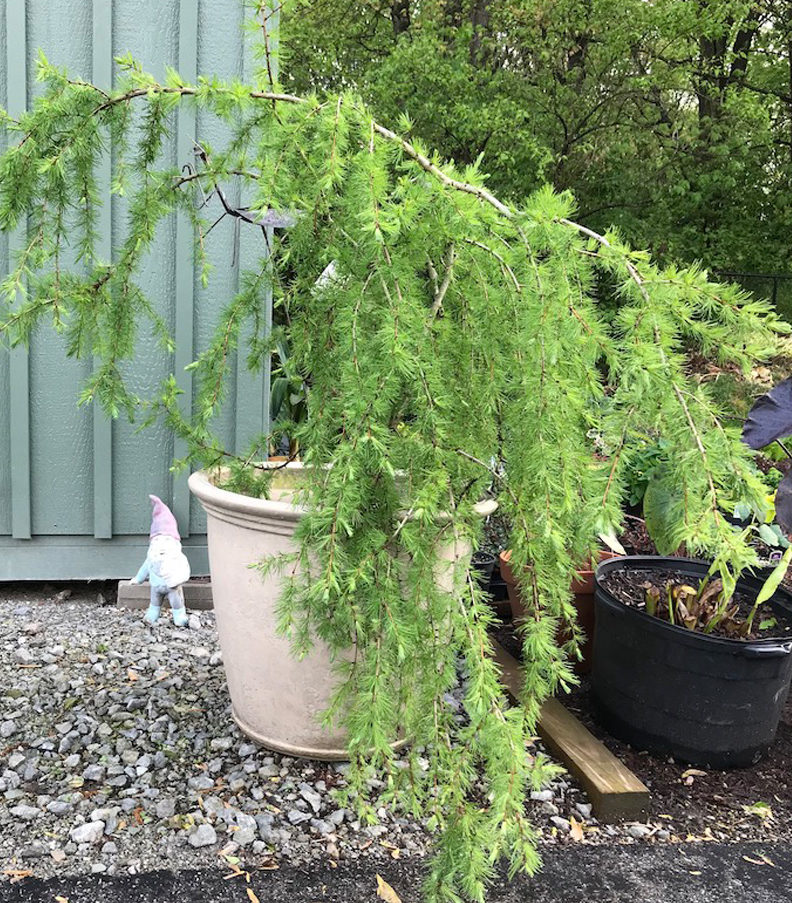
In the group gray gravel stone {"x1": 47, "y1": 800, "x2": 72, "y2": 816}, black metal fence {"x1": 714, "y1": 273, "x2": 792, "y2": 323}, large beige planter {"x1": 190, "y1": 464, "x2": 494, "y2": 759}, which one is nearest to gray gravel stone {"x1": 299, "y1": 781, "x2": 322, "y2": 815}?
large beige planter {"x1": 190, "y1": 464, "x2": 494, "y2": 759}

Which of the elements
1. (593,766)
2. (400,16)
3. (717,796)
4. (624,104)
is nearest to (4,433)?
(593,766)

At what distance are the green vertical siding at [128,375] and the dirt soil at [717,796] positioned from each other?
1862 mm

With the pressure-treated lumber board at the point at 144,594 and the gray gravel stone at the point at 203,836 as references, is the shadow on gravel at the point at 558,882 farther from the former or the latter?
the pressure-treated lumber board at the point at 144,594

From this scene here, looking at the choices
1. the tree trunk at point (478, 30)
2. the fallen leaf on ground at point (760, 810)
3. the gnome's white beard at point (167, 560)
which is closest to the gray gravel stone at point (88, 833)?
the gnome's white beard at point (167, 560)

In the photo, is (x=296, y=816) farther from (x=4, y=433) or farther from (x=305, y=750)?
(x=4, y=433)

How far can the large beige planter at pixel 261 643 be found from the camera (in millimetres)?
1990

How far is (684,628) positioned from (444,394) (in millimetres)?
1178

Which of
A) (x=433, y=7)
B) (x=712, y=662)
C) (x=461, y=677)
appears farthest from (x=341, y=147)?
(x=433, y=7)

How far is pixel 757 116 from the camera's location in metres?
9.83

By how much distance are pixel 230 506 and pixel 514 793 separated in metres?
0.98

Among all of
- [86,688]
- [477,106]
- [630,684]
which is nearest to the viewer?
[630,684]

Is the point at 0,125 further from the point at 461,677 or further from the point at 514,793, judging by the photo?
the point at 461,677

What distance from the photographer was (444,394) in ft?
4.74

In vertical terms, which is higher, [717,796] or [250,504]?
[250,504]
